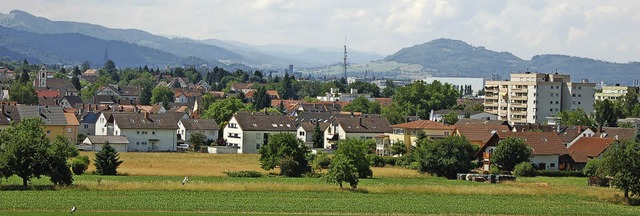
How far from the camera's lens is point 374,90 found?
19438 cm

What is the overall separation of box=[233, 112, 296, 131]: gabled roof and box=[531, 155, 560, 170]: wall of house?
28024mm

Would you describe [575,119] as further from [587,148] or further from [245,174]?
[245,174]

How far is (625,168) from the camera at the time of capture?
162 ft

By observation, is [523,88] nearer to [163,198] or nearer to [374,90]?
[374,90]

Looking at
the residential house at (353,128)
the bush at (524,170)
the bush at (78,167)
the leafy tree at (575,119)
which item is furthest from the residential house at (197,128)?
the leafy tree at (575,119)

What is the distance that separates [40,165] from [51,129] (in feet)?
122

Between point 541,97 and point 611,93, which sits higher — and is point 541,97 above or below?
below

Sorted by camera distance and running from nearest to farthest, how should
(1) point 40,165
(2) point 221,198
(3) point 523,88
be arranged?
(2) point 221,198 → (1) point 40,165 → (3) point 523,88

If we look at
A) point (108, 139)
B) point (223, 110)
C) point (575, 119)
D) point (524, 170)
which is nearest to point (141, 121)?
point (108, 139)

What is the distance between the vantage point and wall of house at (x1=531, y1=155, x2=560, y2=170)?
2827 inches

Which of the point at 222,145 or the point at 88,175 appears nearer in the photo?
the point at 88,175

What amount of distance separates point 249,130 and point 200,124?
9.67 meters

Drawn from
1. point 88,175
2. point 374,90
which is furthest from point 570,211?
point 374,90

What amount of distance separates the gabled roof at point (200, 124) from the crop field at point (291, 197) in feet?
116
